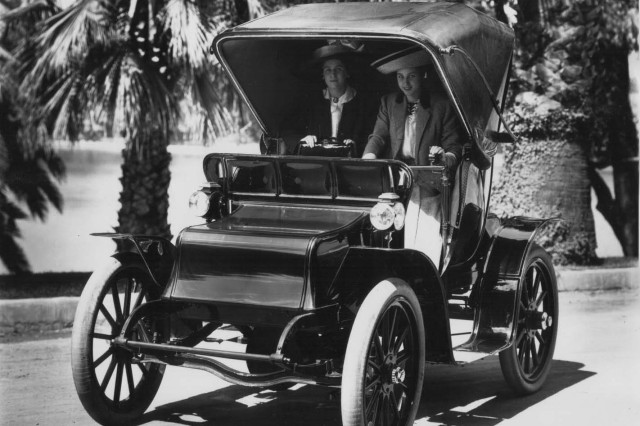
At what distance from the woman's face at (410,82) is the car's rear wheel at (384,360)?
187 cm

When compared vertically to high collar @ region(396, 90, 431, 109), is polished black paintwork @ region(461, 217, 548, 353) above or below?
below

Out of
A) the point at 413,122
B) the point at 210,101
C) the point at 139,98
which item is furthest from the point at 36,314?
the point at 413,122

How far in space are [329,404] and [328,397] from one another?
0.20 metres

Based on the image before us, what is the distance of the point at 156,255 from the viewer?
6066 mm

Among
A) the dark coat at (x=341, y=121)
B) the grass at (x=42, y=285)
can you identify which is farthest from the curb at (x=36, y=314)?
the dark coat at (x=341, y=121)

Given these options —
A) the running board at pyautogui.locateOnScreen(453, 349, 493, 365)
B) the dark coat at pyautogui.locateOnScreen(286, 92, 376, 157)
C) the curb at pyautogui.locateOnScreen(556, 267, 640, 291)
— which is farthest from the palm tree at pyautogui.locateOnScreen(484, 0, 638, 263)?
the running board at pyautogui.locateOnScreen(453, 349, 493, 365)

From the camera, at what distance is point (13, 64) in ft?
36.1

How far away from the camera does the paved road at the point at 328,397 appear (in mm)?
6215

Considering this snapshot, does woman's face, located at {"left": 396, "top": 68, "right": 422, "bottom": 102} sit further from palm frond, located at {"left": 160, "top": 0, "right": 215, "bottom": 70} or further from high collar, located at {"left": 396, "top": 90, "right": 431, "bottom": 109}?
palm frond, located at {"left": 160, "top": 0, "right": 215, "bottom": 70}

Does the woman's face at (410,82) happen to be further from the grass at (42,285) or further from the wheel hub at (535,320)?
the grass at (42,285)

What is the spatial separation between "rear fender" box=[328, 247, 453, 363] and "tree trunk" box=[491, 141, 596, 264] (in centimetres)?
776

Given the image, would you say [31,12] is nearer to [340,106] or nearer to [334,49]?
[334,49]

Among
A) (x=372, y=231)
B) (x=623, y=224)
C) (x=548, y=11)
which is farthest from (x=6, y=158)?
(x=623, y=224)

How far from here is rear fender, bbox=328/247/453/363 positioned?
558 centimetres
